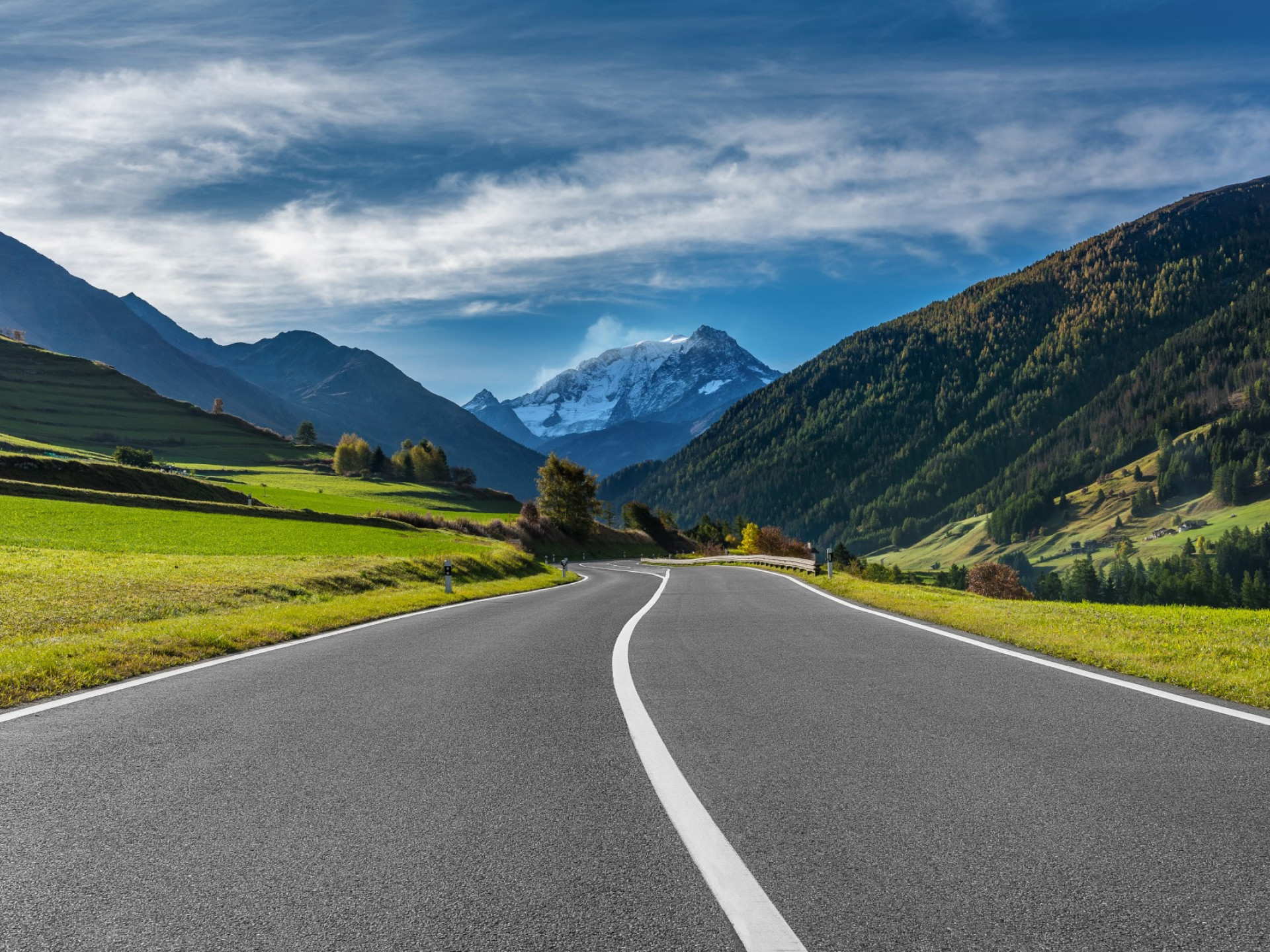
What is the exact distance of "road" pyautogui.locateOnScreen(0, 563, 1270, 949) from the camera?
9.07ft

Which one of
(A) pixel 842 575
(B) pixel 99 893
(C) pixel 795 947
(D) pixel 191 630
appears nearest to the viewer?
(C) pixel 795 947

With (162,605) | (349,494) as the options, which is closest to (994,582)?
(349,494)

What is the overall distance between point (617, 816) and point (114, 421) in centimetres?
19382

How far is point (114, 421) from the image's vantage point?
164m

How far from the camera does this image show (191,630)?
37.3 feet

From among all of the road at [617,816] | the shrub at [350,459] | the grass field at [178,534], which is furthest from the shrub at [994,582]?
the road at [617,816]

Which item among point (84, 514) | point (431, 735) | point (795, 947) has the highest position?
point (795, 947)

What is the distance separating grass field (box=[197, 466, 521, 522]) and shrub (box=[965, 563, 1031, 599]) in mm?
66661

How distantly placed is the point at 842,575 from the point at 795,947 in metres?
28.1

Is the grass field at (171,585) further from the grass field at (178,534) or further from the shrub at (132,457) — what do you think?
the shrub at (132,457)

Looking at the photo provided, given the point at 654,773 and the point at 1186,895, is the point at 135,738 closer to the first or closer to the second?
the point at 654,773

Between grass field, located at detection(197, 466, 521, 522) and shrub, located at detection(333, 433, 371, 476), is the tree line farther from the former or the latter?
grass field, located at detection(197, 466, 521, 522)

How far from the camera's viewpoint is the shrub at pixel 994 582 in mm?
108625

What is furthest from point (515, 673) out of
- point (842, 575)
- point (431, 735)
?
point (842, 575)
